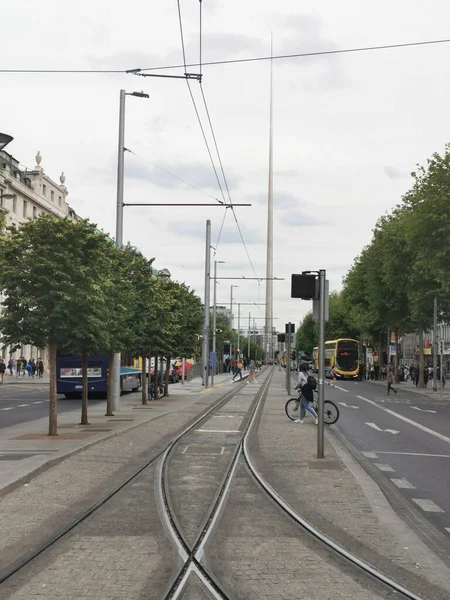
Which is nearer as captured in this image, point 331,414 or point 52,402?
point 52,402

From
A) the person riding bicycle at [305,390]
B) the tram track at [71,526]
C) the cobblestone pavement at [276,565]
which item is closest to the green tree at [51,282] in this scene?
the tram track at [71,526]

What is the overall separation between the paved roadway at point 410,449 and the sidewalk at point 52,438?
16.3 feet

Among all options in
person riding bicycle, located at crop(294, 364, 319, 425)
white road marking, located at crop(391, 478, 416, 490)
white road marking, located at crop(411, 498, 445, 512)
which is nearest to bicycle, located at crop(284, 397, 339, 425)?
person riding bicycle, located at crop(294, 364, 319, 425)

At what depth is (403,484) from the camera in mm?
10688

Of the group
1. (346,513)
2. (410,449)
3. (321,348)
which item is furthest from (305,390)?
(346,513)

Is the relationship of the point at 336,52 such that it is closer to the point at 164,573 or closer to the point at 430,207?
the point at 164,573

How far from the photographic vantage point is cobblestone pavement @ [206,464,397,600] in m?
5.47

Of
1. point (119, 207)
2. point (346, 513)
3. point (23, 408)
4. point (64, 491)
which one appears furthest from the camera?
point (23, 408)

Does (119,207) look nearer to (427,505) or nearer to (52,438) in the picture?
(52,438)

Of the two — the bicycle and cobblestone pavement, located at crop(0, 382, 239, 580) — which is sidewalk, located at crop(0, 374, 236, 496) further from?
the bicycle

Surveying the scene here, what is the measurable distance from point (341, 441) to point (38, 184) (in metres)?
68.6

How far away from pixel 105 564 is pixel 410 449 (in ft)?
33.4

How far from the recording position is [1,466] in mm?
11203

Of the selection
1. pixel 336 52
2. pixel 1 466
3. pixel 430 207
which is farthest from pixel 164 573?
pixel 430 207
